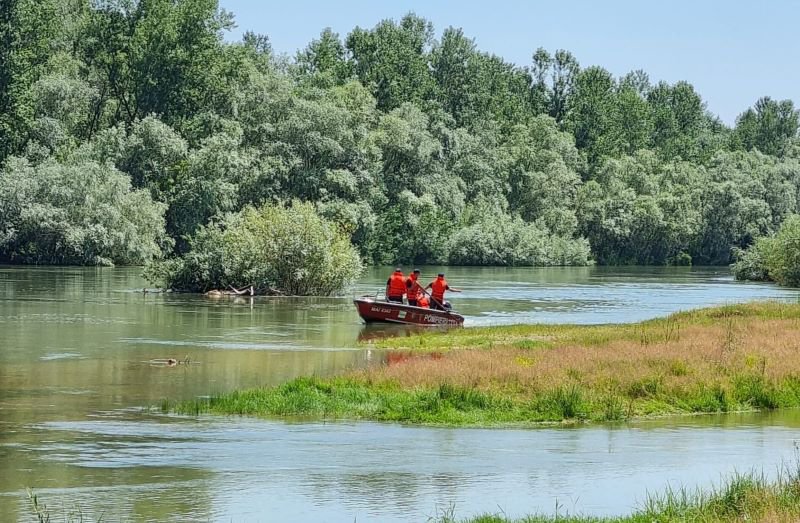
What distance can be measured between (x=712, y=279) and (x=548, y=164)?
40976 mm

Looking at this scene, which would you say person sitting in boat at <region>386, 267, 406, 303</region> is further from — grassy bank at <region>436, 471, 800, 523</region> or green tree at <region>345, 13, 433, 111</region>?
green tree at <region>345, 13, 433, 111</region>

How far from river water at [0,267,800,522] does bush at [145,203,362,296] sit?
958 inches

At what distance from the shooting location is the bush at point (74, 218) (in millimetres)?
90125

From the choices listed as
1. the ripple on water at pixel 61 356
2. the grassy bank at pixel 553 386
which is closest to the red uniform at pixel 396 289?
the ripple on water at pixel 61 356

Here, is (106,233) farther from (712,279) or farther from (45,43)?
(712,279)

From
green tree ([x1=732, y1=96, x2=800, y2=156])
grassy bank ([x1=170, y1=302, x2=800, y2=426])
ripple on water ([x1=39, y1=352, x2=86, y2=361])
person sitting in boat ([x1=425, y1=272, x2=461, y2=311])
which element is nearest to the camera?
grassy bank ([x1=170, y1=302, x2=800, y2=426])

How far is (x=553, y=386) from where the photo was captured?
26.0 m

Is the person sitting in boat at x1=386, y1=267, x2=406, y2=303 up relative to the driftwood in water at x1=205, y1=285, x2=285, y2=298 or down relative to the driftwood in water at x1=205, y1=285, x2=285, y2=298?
up

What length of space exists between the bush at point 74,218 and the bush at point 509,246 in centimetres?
3265

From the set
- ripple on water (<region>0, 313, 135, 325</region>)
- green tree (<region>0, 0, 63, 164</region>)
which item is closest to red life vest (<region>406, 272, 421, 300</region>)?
ripple on water (<region>0, 313, 135, 325</region>)

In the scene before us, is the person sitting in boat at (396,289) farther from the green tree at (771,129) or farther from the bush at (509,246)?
the green tree at (771,129)

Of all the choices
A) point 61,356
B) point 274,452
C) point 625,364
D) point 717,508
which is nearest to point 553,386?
point 625,364

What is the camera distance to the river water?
17016 mm

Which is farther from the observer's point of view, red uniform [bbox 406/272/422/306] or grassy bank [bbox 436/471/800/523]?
red uniform [bbox 406/272/422/306]
